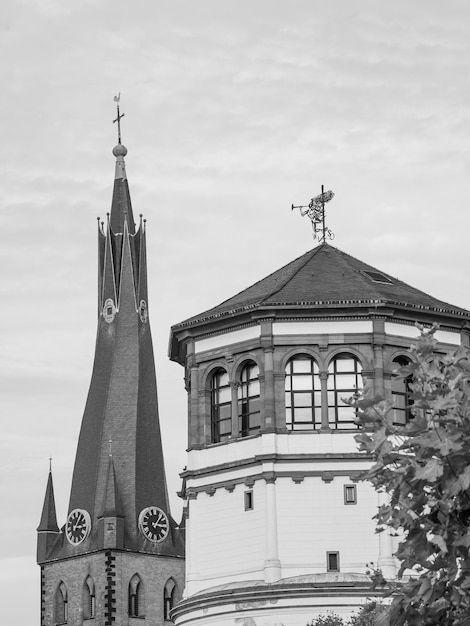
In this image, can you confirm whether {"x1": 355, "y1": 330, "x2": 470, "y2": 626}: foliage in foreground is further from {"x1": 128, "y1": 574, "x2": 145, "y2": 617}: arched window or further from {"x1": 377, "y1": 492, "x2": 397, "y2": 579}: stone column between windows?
{"x1": 128, "y1": 574, "x2": 145, "y2": 617}: arched window

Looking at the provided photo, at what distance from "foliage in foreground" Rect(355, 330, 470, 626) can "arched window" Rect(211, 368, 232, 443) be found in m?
53.7

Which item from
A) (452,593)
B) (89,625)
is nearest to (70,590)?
(89,625)

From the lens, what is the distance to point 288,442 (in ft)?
257

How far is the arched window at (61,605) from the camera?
197875mm

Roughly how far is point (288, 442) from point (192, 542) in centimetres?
618

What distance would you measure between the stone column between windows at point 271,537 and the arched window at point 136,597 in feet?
398

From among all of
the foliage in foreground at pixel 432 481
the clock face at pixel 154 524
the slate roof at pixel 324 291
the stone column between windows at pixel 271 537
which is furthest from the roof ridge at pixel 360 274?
the clock face at pixel 154 524

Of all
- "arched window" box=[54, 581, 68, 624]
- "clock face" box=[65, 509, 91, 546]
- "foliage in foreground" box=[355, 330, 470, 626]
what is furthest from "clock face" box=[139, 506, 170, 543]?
"foliage in foreground" box=[355, 330, 470, 626]

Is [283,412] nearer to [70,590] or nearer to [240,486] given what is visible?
[240,486]

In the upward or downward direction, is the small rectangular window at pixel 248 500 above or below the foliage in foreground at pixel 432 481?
above

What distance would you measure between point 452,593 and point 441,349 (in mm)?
53001

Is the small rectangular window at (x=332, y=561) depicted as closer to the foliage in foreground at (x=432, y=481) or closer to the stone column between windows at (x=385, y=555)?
the stone column between windows at (x=385, y=555)

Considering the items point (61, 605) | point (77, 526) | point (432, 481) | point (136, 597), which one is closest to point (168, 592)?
point (136, 597)

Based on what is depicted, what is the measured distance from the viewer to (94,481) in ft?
655
